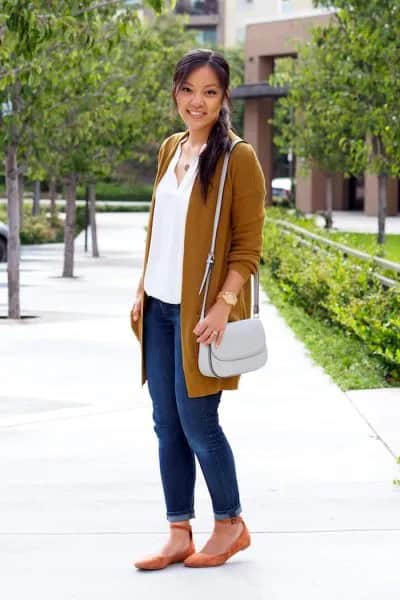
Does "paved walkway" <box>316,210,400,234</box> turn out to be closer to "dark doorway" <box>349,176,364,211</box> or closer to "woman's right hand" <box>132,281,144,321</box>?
"dark doorway" <box>349,176,364,211</box>

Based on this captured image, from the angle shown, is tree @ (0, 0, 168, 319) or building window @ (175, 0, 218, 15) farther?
building window @ (175, 0, 218, 15)

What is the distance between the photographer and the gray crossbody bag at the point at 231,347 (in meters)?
5.25

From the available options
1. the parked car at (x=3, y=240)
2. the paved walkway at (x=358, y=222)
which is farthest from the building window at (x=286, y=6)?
the parked car at (x=3, y=240)

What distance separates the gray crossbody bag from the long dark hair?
5 cm

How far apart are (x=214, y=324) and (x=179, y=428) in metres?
0.51

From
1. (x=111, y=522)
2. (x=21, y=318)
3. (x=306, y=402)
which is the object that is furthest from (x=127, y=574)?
(x=21, y=318)

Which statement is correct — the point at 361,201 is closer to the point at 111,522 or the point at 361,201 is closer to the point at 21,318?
the point at 21,318

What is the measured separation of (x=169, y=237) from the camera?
17.6ft

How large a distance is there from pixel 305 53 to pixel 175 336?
33.9m

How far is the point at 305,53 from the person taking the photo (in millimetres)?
38500

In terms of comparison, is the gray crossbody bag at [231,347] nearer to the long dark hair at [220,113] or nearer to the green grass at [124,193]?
Result: the long dark hair at [220,113]

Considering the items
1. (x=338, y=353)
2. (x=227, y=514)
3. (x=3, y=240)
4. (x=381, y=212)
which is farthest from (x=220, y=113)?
(x=381, y=212)

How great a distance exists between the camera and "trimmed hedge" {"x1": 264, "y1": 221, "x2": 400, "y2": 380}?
11156 millimetres

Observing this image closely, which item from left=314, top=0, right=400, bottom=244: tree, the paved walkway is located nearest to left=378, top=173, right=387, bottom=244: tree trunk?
left=314, top=0, right=400, bottom=244: tree
